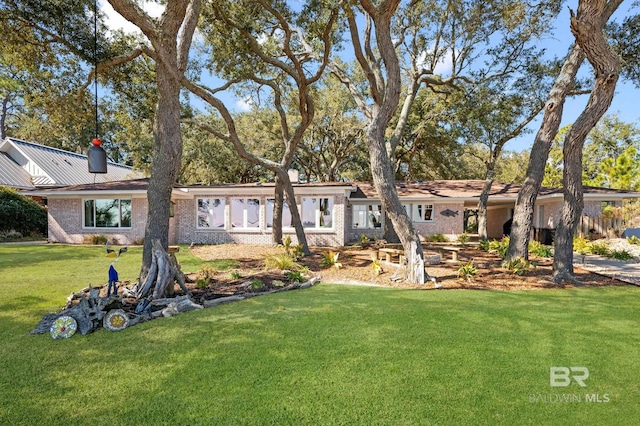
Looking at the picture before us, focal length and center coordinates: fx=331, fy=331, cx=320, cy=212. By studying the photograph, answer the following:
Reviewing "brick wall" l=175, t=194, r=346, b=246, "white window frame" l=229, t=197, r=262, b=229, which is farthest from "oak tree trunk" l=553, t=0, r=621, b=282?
"white window frame" l=229, t=197, r=262, b=229

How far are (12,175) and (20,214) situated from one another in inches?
236

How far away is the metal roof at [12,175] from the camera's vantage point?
2138cm

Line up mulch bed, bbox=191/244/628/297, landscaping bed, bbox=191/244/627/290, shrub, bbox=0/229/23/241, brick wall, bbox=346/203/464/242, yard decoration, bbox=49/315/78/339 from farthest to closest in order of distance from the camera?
brick wall, bbox=346/203/464/242
shrub, bbox=0/229/23/241
landscaping bed, bbox=191/244/627/290
mulch bed, bbox=191/244/628/297
yard decoration, bbox=49/315/78/339

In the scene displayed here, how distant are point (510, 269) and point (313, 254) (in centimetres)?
Answer: 686

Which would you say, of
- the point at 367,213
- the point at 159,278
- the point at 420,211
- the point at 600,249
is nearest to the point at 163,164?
the point at 159,278

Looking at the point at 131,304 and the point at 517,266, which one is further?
the point at 517,266

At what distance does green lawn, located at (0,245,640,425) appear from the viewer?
2730 millimetres

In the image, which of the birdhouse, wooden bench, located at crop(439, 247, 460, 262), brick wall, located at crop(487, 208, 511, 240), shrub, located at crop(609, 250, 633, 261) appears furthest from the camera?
brick wall, located at crop(487, 208, 511, 240)

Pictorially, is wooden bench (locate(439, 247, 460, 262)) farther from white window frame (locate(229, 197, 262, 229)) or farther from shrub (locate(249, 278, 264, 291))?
white window frame (locate(229, 197, 262, 229))

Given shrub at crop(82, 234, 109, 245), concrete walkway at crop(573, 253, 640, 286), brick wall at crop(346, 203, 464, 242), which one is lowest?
concrete walkway at crop(573, 253, 640, 286)

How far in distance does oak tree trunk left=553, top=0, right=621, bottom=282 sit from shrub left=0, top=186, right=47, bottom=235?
24.9 meters

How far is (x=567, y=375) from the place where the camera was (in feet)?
11.2

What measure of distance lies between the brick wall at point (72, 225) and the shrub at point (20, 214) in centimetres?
327

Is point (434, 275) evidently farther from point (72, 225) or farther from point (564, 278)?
point (72, 225)
